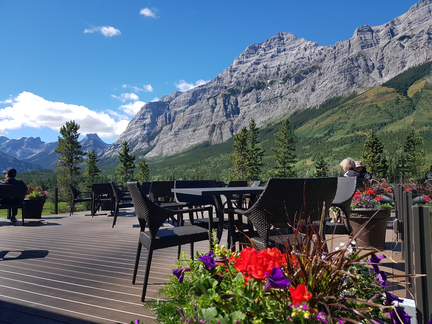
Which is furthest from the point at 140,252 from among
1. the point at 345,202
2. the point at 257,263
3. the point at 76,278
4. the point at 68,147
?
the point at 68,147

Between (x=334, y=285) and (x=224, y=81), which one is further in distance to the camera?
(x=224, y=81)

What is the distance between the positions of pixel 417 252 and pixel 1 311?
2462 millimetres

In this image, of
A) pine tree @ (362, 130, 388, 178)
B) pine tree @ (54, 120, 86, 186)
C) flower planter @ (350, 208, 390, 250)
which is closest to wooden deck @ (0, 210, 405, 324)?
flower planter @ (350, 208, 390, 250)

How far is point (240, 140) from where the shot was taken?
40438mm

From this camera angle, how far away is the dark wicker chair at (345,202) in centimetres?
261

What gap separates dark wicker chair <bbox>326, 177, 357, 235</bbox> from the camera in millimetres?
2605

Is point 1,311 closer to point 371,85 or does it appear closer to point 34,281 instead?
point 34,281

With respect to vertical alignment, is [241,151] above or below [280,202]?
above

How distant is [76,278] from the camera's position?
2607 mm

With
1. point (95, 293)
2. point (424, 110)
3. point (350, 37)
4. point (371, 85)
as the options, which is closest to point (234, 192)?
point (95, 293)

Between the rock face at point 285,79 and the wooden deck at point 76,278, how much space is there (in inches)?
4817

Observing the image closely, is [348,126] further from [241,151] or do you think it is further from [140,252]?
[140,252]

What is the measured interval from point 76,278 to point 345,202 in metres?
2.56

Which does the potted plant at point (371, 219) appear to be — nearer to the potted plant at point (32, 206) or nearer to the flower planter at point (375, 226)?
the flower planter at point (375, 226)
